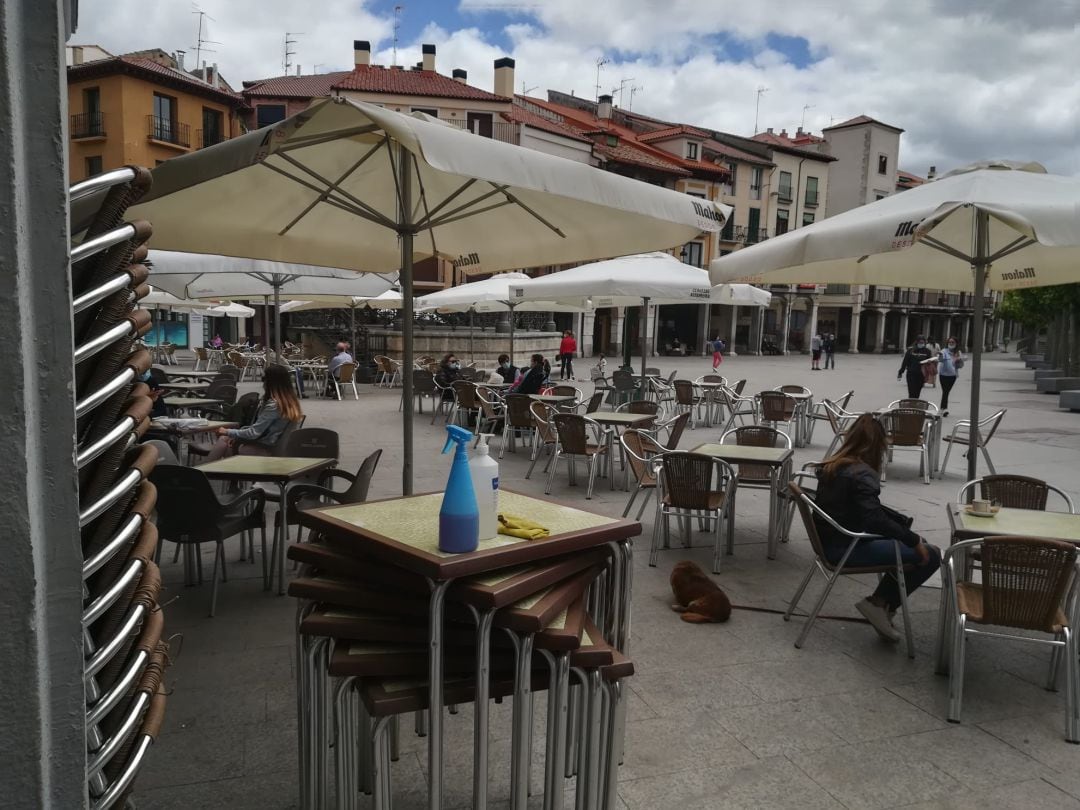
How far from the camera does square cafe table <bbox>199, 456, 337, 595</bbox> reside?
4.56 metres

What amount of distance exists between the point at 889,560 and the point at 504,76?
4229cm

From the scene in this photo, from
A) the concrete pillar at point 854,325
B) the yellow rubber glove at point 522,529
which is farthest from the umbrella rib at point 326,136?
the concrete pillar at point 854,325

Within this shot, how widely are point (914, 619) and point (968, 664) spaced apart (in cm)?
61

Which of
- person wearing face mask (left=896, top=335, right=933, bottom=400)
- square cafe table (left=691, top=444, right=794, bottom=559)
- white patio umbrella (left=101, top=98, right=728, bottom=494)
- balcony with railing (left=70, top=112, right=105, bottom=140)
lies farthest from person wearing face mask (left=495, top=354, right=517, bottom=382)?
balcony with railing (left=70, top=112, right=105, bottom=140)

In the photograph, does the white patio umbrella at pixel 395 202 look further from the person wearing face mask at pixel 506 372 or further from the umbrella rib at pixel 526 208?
the person wearing face mask at pixel 506 372

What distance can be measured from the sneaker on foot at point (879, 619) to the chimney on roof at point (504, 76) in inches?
1628

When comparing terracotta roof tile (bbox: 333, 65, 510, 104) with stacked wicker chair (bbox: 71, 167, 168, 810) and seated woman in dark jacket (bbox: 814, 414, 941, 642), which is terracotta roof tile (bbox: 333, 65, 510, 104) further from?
stacked wicker chair (bbox: 71, 167, 168, 810)

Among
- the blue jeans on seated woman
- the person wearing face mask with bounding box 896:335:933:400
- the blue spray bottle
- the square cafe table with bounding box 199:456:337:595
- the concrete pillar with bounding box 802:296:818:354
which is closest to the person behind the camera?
the blue spray bottle

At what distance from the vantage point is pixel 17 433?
89 cm

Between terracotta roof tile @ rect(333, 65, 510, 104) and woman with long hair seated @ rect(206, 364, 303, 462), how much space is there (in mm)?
34862

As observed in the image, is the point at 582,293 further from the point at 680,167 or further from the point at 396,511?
the point at 680,167

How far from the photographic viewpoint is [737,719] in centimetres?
333

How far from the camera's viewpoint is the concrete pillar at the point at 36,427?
2.89 ft

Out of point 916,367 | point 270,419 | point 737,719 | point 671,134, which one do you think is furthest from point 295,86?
point 737,719
